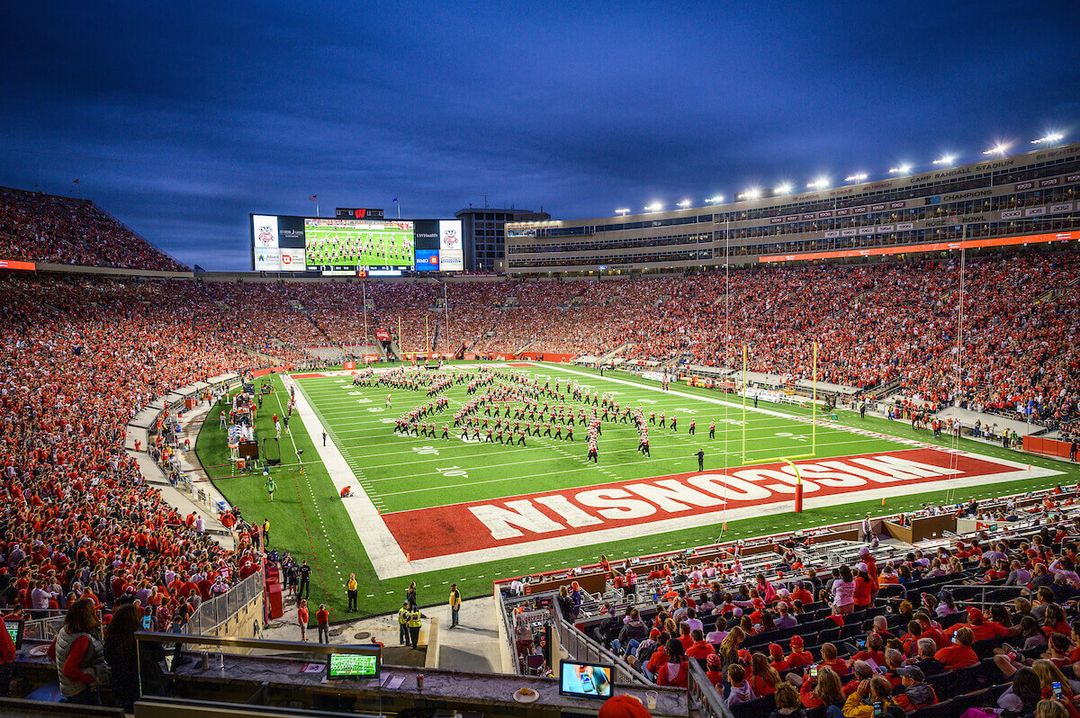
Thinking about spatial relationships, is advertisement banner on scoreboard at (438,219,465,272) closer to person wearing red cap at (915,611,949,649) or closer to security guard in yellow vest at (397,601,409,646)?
security guard in yellow vest at (397,601,409,646)

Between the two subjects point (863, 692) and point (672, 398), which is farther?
point (672, 398)

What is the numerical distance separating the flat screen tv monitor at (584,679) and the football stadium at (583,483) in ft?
0.07

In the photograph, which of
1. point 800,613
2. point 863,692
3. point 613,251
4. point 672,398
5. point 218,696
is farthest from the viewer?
point 613,251

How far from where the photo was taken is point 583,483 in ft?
72.8

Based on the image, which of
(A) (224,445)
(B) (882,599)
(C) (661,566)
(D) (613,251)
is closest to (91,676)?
(B) (882,599)

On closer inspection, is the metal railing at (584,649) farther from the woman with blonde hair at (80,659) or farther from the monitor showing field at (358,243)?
the monitor showing field at (358,243)

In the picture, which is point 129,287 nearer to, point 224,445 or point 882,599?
point 224,445

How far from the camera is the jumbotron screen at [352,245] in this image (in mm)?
65312

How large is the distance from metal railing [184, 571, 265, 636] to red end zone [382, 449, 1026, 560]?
4517 millimetres

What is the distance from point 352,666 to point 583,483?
18784 millimetres

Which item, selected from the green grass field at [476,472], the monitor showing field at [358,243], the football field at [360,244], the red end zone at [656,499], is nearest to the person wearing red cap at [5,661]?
the green grass field at [476,472]

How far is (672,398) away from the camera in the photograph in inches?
1556

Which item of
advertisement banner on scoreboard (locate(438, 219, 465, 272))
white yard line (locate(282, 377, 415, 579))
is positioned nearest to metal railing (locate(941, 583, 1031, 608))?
white yard line (locate(282, 377, 415, 579))

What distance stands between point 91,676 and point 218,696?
74 centimetres
